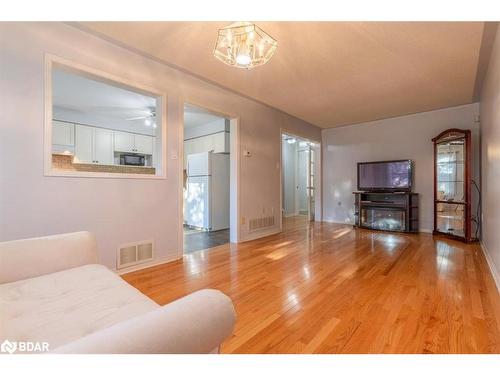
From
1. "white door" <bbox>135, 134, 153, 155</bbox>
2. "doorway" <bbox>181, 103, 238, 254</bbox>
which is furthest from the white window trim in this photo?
"white door" <bbox>135, 134, 153, 155</bbox>

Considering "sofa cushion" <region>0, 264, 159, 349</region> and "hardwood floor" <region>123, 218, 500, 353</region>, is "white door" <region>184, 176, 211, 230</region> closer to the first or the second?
"hardwood floor" <region>123, 218, 500, 353</region>

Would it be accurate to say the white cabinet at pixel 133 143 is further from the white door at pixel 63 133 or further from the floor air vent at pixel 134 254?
the floor air vent at pixel 134 254

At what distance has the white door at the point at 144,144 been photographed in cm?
574

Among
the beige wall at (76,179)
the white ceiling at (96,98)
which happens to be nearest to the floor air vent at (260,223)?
the beige wall at (76,179)

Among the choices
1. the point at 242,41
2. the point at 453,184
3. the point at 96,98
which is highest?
the point at 96,98

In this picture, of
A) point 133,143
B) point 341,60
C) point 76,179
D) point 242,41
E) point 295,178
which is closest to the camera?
point 242,41

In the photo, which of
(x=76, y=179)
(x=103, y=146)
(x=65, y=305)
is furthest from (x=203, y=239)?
(x=103, y=146)

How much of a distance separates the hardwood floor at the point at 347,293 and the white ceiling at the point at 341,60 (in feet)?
7.38

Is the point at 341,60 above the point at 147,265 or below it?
above

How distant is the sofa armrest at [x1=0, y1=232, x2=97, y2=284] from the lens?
4.10 ft

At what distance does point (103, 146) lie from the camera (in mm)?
5176

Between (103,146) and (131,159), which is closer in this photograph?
(103,146)

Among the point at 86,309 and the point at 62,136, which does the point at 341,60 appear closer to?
the point at 86,309

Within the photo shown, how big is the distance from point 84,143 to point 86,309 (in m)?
4.92
